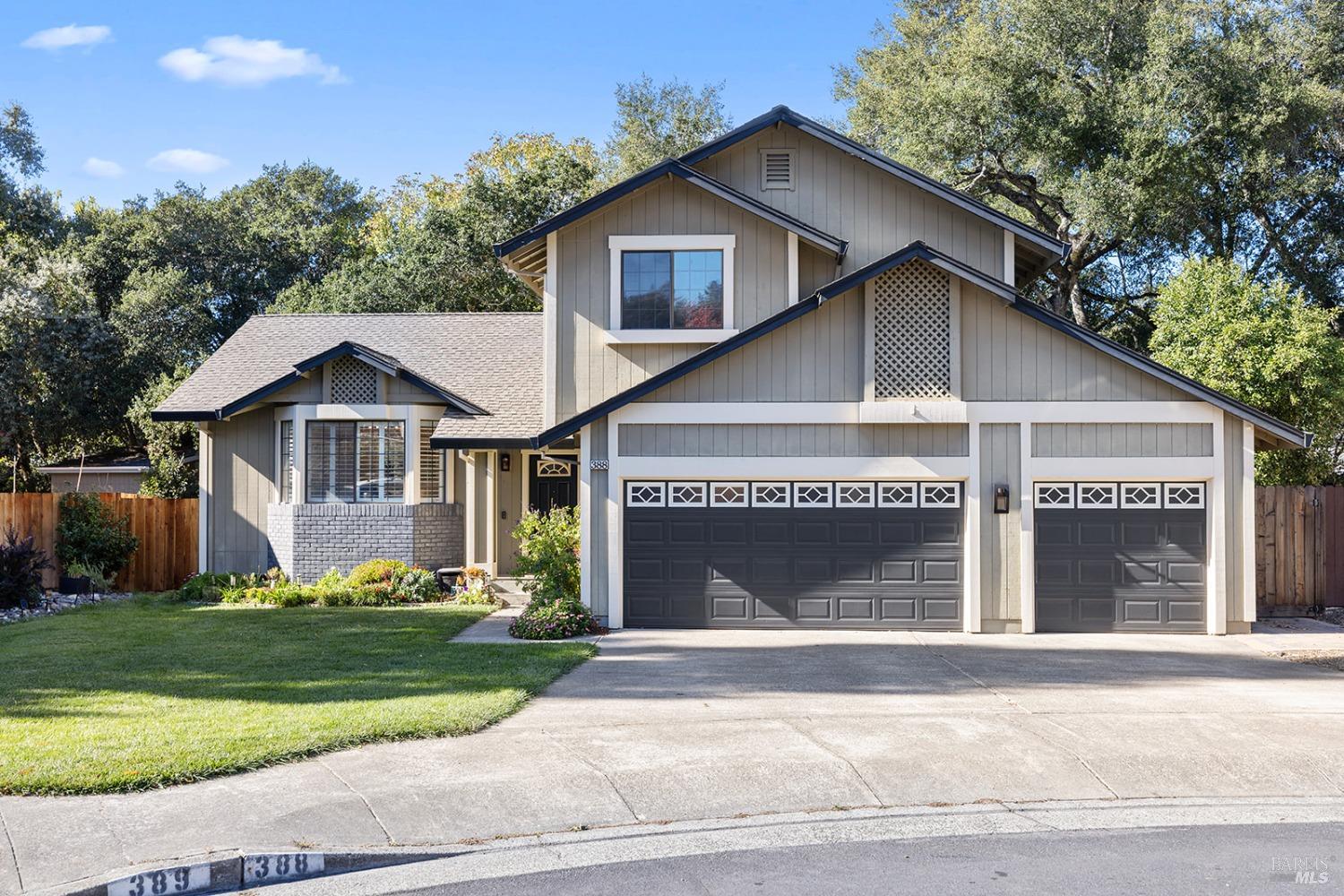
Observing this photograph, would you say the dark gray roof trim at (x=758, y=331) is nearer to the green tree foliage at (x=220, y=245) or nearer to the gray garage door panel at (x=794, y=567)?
the gray garage door panel at (x=794, y=567)

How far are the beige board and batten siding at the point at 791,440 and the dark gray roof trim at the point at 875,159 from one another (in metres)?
4.13

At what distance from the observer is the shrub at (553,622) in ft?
46.5

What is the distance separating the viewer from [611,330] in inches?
669

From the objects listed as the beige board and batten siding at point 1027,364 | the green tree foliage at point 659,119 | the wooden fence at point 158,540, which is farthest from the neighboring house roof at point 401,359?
the green tree foliage at point 659,119

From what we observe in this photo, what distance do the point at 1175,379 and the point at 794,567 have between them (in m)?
5.53

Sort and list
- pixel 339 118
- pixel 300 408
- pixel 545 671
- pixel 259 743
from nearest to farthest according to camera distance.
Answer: pixel 259 743, pixel 545 671, pixel 300 408, pixel 339 118

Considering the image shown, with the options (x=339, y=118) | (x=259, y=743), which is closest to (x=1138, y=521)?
(x=259, y=743)

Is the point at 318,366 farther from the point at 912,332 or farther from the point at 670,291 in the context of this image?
the point at 912,332

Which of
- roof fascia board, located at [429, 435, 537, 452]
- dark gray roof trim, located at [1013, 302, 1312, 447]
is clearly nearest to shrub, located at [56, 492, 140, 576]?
roof fascia board, located at [429, 435, 537, 452]

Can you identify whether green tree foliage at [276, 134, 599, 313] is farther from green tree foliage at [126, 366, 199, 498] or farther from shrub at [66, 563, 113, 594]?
shrub at [66, 563, 113, 594]

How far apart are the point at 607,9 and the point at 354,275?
47.1 feet

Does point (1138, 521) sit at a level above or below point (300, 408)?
below

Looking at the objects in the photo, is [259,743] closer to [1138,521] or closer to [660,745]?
[660,745]

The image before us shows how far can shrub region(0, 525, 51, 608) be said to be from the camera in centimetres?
1739
